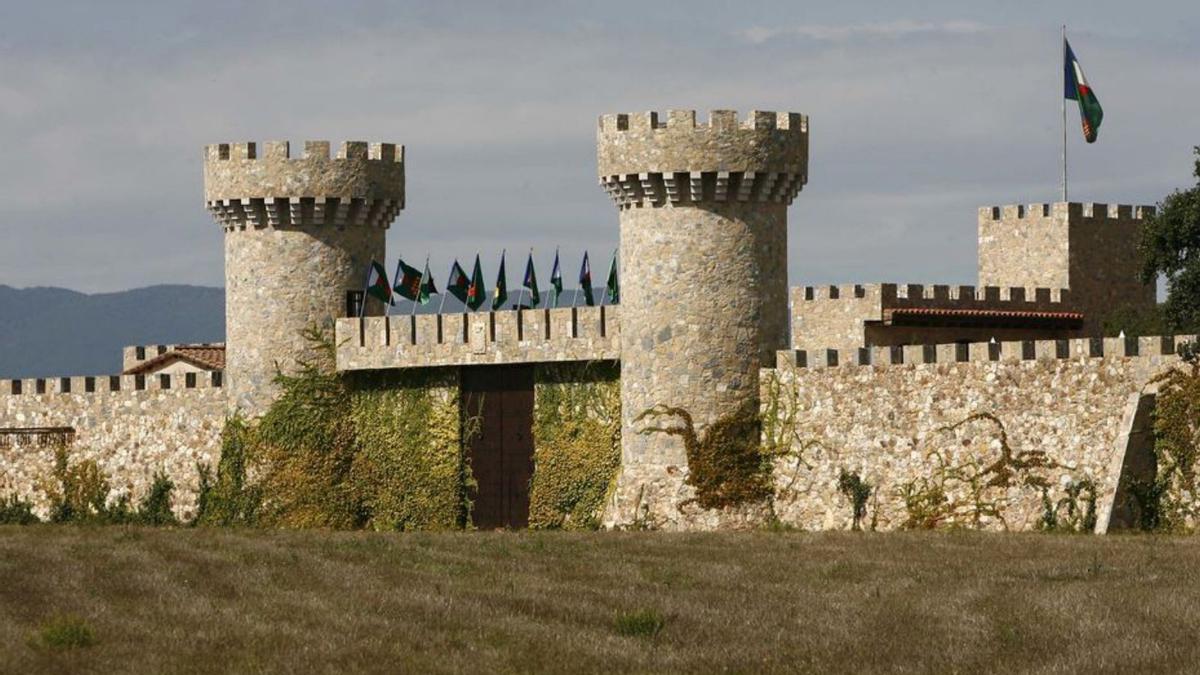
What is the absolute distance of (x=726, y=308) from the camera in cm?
5416

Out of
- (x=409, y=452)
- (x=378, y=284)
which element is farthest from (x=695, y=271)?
(x=378, y=284)

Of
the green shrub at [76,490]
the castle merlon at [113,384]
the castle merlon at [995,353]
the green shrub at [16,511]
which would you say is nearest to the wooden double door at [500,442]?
the castle merlon at [995,353]

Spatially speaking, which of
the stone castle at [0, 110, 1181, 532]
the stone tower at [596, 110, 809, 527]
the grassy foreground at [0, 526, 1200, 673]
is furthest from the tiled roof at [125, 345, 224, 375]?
the grassy foreground at [0, 526, 1200, 673]

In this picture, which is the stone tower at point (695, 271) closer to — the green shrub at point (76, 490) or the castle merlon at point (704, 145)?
the castle merlon at point (704, 145)

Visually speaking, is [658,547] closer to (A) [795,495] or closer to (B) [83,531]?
(A) [795,495]

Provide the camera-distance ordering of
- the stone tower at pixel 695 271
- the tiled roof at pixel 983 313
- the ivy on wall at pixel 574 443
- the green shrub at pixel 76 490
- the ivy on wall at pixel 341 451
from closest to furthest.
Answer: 1. the stone tower at pixel 695 271
2. the ivy on wall at pixel 574 443
3. the ivy on wall at pixel 341 451
4. the green shrub at pixel 76 490
5. the tiled roof at pixel 983 313

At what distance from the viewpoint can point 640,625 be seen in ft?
115

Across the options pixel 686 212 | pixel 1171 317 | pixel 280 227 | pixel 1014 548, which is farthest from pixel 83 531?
pixel 1171 317

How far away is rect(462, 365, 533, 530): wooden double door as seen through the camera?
59.0 metres

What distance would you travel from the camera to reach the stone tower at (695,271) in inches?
2133

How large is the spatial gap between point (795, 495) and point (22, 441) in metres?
25.9

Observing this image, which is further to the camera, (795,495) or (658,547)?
(795,495)

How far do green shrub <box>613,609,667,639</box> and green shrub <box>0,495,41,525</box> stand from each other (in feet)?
118

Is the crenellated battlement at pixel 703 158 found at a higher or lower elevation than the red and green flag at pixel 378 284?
higher
